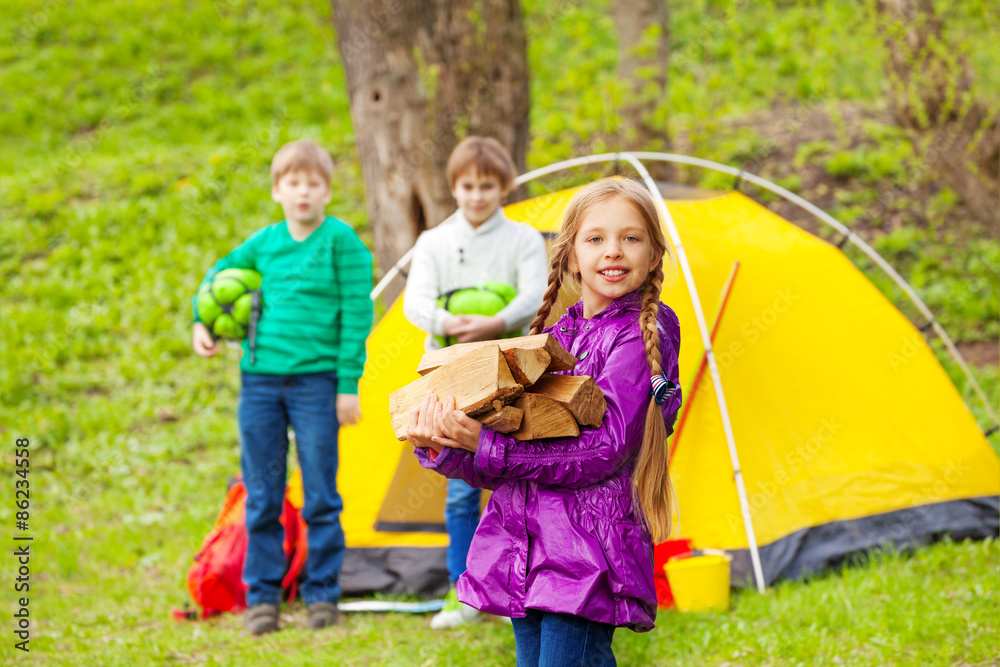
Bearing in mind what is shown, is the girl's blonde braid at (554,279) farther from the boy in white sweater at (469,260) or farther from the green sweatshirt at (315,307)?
the green sweatshirt at (315,307)

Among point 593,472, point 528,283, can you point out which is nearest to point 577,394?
point 593,472

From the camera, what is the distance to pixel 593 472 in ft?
6.02

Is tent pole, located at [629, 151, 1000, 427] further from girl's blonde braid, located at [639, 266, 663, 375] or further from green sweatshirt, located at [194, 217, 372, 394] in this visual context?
girl's blonde braid, located at [639, 266, 663, 375]

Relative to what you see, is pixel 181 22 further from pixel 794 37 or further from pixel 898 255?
pixel 898 255

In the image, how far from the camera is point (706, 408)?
3.77 metres

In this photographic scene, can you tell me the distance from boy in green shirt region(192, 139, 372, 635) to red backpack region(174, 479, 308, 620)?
0.87 ft

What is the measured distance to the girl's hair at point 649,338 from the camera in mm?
1899

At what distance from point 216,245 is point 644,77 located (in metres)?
4.22

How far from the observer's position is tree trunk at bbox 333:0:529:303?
479 cm

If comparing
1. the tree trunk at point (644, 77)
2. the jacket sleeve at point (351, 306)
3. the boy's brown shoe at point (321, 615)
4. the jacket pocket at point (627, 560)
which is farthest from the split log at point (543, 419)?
the tree trunk at point (644, 77)

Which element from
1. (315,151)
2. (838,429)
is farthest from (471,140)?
(838,429)

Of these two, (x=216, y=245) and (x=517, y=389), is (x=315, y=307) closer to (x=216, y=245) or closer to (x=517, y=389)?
(x=517, y=389)

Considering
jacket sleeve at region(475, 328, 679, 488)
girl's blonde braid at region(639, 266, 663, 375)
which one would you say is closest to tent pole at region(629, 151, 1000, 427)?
girl's blonde braid at region(639, 266, 663, 375)

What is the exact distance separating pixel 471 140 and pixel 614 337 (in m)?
1.69
